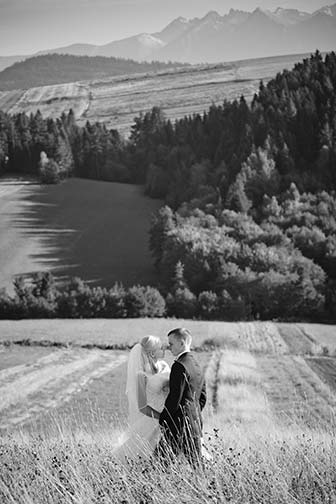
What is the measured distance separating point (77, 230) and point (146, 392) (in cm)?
9223

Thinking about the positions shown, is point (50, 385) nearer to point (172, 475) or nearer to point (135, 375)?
point (135, 375)

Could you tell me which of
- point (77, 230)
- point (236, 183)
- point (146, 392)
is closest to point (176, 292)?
point (236, 183)

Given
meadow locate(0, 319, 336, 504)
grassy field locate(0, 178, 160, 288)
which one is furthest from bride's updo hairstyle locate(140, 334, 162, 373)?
grassy field locate(0, 178, 160, 288)

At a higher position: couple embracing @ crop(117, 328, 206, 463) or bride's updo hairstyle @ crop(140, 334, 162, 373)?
bride's updo hairstyle @ crop(140, 334, 162, 373)

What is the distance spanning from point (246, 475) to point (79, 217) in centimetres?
9862

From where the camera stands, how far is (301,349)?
4566cm

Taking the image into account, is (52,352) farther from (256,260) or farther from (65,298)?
(256,260)

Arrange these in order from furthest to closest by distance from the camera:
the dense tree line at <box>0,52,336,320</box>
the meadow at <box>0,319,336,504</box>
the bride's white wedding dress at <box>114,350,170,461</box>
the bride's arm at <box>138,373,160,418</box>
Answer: the dense tree line at <box>0,52,336,320</box>, the bride's arm at <box>138,373,160,418</box>, the bride's white wedding dress at <box>114,350,170,461</box>, the meadow at <box>0,319,336,504</box>

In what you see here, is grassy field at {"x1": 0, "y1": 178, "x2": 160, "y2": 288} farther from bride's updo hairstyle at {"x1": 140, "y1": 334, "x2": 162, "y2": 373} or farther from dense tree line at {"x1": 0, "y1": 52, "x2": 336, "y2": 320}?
bride's updo hairstyle at {"x1": 140, "y1": 334, "x2": 162, "y2": 373}

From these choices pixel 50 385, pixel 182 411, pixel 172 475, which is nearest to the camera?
pixel 172 475

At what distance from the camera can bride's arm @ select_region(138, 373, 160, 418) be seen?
829 cm

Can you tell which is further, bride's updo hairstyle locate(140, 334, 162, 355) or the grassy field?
the grassy field

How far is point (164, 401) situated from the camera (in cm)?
Result: 825

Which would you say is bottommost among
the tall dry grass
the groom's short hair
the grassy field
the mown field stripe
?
the grassy field
